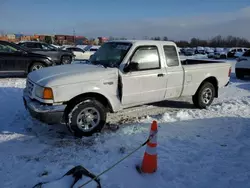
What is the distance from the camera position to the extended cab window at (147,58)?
501 cm

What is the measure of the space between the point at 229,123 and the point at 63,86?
3.83m

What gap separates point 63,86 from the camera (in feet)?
13.5

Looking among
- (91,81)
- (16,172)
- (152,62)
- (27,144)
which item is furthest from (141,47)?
(16,172)

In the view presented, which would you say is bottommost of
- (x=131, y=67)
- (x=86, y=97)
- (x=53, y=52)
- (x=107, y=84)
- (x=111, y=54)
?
(x=86, y=97)

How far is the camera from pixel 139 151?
13.0ft

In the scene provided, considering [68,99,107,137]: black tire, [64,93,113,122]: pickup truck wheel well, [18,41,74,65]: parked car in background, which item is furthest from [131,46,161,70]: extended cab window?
[18,41,74,65]: parked car in background

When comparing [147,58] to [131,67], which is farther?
[147,58]

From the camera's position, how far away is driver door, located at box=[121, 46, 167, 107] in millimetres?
4826

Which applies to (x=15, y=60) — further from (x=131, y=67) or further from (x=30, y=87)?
(x=131, y=67)

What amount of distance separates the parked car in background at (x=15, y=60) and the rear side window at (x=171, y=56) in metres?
6.93

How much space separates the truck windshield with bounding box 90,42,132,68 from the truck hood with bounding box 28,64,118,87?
325 millimetres

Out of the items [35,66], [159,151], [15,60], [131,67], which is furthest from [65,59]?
[159,151]

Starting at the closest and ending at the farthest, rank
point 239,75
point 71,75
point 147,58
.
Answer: point 71,75 → point 147,58 → point 239,75

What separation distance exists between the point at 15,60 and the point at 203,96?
7925 mm
